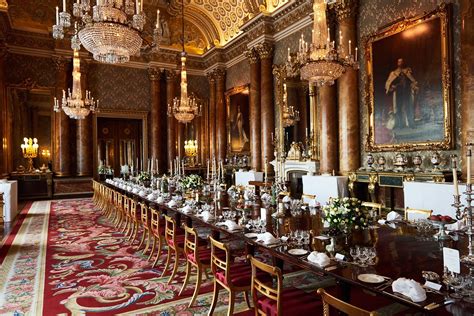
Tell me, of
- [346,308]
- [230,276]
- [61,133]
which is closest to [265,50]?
[61,133]

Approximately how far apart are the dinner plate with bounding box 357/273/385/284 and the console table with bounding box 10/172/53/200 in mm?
13711

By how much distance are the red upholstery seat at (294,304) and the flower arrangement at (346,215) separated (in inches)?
28.0

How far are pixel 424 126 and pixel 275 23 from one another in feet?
21.9

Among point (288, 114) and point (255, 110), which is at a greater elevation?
point (255, 110)

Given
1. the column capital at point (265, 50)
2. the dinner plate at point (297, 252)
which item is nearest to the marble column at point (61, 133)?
the column capital at point (265, 50)

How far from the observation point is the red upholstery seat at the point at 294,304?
230 cm

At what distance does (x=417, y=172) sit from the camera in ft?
21.4

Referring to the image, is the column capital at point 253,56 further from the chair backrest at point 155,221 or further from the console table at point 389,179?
the chair backrest at point 155,221

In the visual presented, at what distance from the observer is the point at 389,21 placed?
7.47 m

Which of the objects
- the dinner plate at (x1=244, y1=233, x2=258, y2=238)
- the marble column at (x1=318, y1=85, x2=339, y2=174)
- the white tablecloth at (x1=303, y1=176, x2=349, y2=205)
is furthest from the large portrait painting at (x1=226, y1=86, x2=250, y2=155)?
the dinner plate at (x1=244, y1=233, x2=258, y2=238)

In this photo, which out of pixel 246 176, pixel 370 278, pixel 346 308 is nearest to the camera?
pixel 346 308

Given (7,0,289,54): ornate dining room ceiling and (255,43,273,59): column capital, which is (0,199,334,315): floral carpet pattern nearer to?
(255,43,273,59): column capital

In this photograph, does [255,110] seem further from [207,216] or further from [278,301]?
[278,301]

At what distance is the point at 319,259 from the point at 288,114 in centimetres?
863
